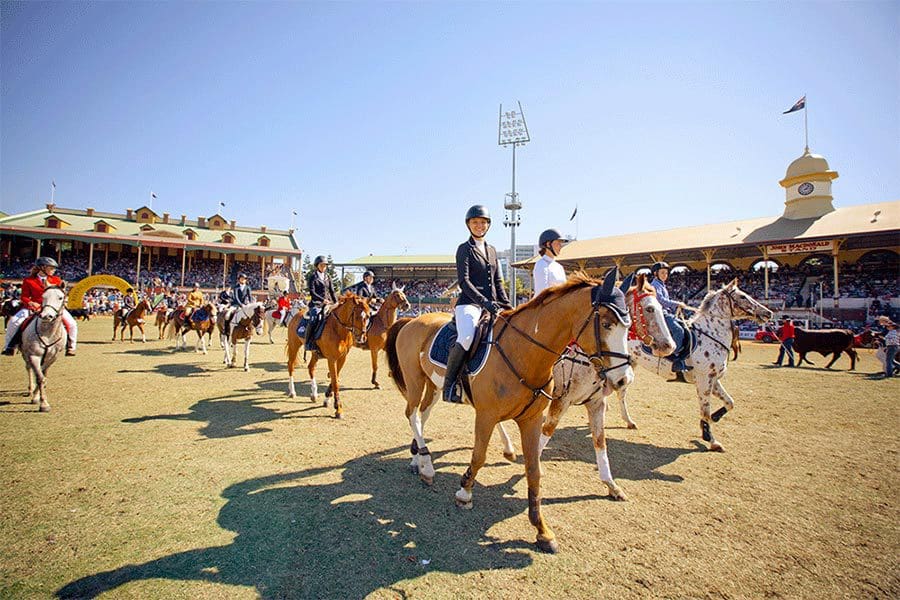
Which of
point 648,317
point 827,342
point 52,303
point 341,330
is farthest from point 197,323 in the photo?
point 827,342

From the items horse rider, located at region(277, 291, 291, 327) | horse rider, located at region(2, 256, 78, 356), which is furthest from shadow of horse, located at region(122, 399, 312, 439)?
horse rider, located at region(277, 291, 291, 327)

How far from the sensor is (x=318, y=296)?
944cm

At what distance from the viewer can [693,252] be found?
109 ft

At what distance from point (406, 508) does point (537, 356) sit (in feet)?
7.66

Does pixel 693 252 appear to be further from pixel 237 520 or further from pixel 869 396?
pixel 237 520

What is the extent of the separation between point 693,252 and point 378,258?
41.8 m

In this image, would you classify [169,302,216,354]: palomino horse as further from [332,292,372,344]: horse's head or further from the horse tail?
the horse tail

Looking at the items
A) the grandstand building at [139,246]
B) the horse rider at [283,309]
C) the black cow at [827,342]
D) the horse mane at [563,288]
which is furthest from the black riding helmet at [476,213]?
the grandstand building at [139,246]

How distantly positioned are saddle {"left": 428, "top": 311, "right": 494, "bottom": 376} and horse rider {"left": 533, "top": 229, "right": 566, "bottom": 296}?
109 centimetres

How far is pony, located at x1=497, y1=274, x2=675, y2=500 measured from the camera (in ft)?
15.1

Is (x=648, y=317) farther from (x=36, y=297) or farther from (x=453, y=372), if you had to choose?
(x=36, y=297)

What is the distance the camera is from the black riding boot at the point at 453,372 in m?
4.34

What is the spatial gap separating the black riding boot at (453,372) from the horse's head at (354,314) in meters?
4.16

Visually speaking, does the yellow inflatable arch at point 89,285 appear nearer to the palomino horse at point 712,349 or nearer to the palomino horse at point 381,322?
the palomino horse at point 381,322
